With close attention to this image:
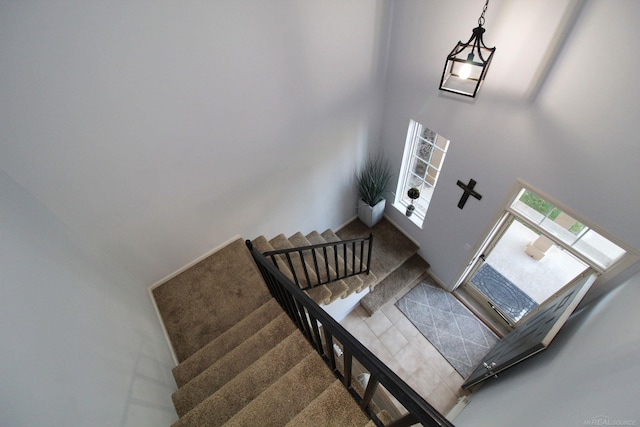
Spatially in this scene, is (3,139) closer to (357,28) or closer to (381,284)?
(357,28)

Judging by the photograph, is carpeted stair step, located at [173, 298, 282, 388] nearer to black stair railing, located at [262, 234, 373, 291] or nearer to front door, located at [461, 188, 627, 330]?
black stair railing, located at [262, 234, 373, 291]

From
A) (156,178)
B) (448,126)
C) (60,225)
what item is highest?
(156,178)

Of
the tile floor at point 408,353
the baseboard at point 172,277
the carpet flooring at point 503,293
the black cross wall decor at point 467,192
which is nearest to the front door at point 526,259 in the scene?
the carpet flooring at point 503,293

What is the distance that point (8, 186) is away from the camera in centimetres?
160

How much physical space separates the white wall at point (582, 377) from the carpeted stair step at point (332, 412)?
3.03ft

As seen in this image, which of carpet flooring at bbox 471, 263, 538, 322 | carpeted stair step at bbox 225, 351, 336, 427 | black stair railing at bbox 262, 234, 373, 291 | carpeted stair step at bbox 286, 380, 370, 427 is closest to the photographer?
carpeted stair step at bbox 286, 380, 370, 427

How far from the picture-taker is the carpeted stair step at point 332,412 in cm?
139

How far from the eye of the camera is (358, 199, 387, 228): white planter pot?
4250mm

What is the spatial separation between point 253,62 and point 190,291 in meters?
2.26

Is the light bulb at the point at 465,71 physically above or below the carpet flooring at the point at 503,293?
above

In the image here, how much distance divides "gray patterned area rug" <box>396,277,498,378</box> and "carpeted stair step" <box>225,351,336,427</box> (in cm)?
274

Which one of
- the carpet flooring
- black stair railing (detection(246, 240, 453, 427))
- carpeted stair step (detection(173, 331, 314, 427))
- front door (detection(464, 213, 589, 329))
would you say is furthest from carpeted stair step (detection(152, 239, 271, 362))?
the carpet flooring

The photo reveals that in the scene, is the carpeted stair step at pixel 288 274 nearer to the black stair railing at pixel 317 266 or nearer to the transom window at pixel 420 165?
the black stair railing at pixel 317 266

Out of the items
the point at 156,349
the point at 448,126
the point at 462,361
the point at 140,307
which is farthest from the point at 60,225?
the point at 462,361
